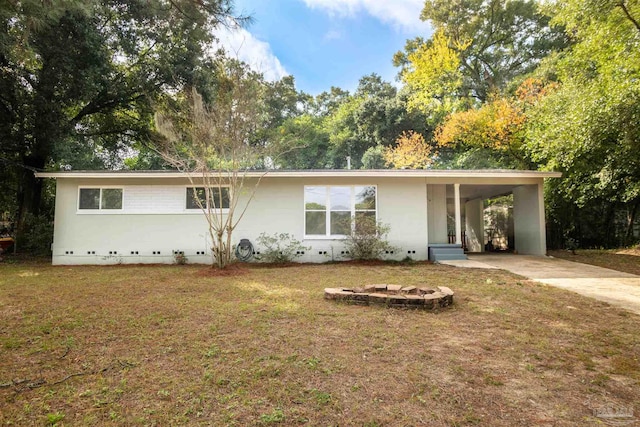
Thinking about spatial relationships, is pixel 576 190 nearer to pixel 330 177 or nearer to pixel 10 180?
pixel 330 177

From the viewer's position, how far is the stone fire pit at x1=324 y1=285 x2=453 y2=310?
483cm

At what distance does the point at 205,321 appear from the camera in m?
4.26

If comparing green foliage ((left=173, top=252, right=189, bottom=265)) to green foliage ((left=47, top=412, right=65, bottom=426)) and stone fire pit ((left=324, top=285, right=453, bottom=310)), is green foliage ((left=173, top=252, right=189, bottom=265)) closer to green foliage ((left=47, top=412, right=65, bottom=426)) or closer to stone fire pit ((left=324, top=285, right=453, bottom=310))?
stone fire pit ((left=324, top=285, right=453, bottom=310))

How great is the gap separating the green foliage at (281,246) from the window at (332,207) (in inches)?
19.5

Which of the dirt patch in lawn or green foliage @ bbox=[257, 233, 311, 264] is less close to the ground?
green foliage @ bbox=[257, 233, 311, 264]

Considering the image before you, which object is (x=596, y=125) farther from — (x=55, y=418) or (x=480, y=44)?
(x=480, y=44)

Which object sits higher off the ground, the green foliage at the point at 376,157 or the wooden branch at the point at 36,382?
the green foliage at the point at 376,157

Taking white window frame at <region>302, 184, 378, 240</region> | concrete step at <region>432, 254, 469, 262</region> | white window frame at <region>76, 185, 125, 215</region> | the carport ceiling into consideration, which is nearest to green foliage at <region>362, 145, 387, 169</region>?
the carport ceiling

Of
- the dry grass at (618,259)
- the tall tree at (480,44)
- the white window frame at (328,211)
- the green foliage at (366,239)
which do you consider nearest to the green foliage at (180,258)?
the white window frame at (328,211)

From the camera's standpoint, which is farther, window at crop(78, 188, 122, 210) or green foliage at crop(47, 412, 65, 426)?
window at crop(78, 188, 122, 210)

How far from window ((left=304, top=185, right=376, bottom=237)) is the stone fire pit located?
17.1 ft

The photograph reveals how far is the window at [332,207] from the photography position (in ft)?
34.8

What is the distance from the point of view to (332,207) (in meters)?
10.6

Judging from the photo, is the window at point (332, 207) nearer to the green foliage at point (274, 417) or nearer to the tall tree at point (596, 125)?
the tall tree at point (596, 125)
